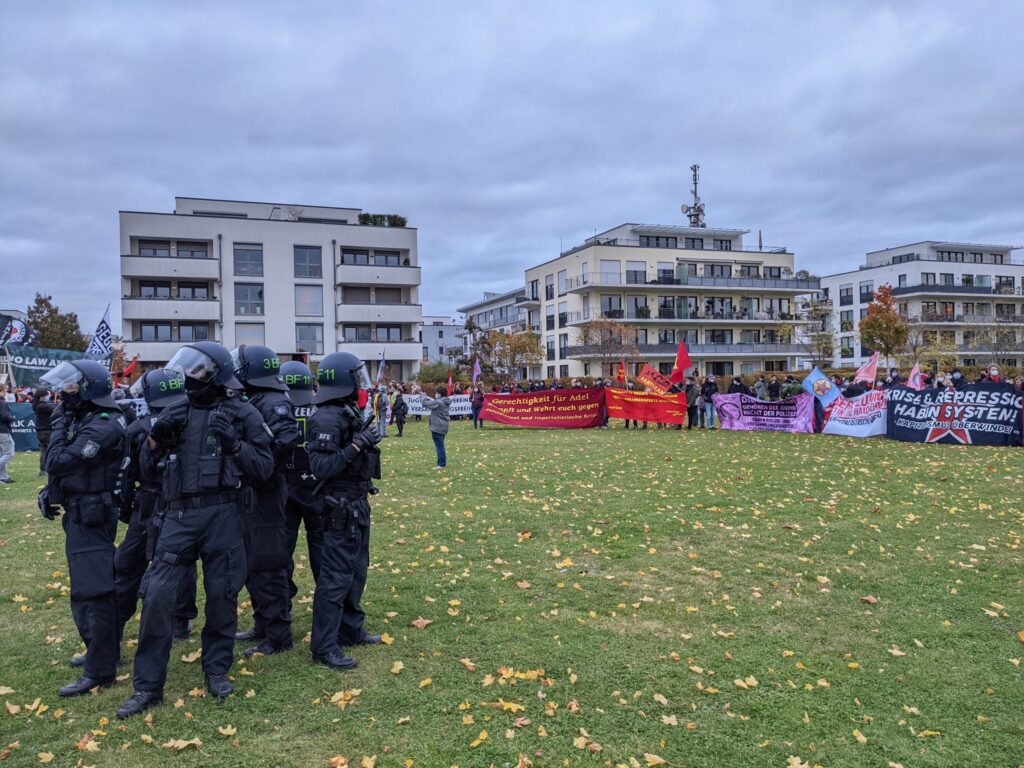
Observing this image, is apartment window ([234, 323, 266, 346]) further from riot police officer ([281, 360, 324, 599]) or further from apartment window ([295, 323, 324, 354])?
riot police officer ([281, 360, 324, 599])

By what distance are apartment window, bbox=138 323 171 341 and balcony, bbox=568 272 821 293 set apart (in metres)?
34.6

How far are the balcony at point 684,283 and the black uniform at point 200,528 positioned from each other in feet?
197

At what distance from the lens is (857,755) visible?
3.86 metres

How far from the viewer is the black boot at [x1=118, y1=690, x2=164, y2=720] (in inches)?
172

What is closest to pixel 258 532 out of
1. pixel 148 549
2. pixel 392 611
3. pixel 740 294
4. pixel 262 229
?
pixel 148 549

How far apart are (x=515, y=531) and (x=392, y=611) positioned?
126 inches

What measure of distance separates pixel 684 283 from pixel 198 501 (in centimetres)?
6465

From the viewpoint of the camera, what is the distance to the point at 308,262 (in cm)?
5428

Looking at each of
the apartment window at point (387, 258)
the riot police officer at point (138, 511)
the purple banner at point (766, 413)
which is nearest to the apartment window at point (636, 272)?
the apartment window at point (387, 258)

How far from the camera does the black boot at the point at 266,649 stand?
5355mm

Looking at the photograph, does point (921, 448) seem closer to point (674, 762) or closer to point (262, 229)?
point (674, 762)

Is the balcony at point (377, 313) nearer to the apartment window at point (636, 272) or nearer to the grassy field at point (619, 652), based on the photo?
the apartment window at point (636, 272)

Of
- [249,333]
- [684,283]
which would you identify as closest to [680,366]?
[249,333]

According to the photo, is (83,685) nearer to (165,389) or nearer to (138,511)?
(138,511)
